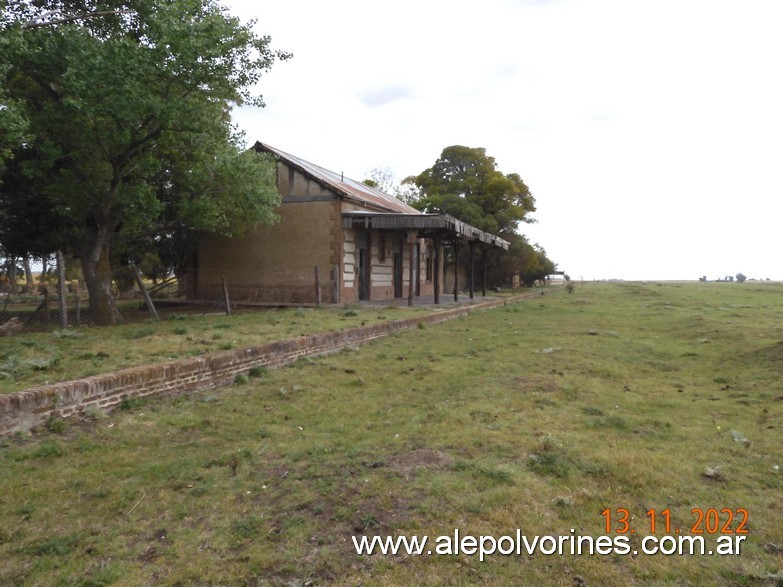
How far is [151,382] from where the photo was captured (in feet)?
20.0

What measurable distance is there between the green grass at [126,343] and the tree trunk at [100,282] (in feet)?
6.64

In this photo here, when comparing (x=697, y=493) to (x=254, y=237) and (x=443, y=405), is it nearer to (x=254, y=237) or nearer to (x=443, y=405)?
Result: (x=443, y=405)

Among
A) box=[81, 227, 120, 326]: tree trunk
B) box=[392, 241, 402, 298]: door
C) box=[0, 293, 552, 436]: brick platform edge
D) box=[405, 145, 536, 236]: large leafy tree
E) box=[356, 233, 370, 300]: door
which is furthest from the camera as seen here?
box=[405, 145, 536, 236]: large leafy tree

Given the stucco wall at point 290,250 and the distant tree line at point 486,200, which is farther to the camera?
the distant tree line at point 486,200

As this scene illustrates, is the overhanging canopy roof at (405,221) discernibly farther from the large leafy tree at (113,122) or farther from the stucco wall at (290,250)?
the large leafy tree at (113,122)

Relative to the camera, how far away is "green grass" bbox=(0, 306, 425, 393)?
19.4 feet

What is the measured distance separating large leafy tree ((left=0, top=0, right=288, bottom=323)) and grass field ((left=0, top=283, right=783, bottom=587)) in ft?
23.1

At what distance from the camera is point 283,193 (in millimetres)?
18969

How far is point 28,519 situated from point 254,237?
54.7 feet

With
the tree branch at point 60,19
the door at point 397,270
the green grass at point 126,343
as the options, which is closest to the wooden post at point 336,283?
the green grass at point 126,343

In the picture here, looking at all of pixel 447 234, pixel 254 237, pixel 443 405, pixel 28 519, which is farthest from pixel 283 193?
pixel 28 519

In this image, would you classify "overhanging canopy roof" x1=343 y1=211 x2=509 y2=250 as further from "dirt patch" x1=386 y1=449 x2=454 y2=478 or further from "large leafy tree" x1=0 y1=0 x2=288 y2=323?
"dirt patch" x1=386 y1=449 x2=454 y2=478

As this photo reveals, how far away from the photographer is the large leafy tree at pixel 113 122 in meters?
9.97

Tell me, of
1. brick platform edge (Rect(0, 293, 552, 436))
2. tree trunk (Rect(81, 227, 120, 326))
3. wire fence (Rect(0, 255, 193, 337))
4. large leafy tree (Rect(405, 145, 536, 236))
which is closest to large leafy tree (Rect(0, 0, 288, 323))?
tree trunk (Rect(81, 227, 120, 326))
